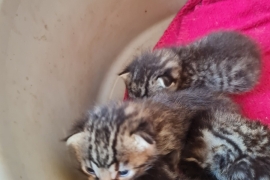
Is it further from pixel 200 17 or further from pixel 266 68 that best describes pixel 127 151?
pixel 200 17

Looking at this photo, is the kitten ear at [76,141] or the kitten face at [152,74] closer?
the kitten ear at [76,141]

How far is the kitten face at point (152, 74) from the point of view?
5.47 feet

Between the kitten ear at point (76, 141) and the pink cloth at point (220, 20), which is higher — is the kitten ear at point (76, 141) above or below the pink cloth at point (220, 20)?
below

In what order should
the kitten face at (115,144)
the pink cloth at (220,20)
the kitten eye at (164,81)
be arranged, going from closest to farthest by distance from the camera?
the kitten face at (115,144), the kitten eye at (164,81), the pink cloth at (220,20)

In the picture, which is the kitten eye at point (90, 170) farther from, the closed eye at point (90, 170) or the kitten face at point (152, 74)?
the kitten face at point (152, 74)

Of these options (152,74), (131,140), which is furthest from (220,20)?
(131,140)

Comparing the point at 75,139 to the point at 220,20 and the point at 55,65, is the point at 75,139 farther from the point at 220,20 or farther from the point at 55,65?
the point at 220,20

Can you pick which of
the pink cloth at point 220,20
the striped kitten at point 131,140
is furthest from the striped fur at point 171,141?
the pink cloth at point 220,20

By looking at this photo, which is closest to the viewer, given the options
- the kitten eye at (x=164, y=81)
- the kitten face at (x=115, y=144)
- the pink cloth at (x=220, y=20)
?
the kitten face at (x=115, y=144)

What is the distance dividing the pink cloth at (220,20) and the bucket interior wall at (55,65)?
11 centimetres

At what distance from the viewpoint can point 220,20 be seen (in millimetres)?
2078

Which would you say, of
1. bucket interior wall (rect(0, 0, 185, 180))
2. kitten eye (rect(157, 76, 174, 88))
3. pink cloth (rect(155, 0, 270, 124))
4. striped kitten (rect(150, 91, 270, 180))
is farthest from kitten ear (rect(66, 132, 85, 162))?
pink cloth (rect(155, 0, 270, 124))

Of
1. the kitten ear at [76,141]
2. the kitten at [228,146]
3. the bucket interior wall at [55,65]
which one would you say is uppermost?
the bucket interior wall at [55,65]

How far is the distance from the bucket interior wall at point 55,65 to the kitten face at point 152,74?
21 cm
